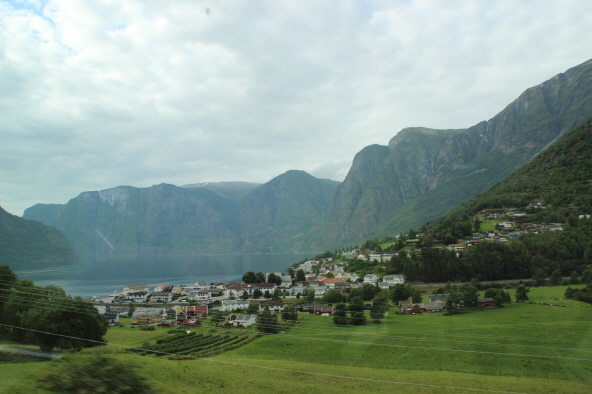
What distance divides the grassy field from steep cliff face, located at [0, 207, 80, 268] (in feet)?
376

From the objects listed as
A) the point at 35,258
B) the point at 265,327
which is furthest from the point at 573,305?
the point at 35,258

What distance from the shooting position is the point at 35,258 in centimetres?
12106

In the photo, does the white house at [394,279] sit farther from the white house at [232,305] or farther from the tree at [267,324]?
the tree at [267,324]

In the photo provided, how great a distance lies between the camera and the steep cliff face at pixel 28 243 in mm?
113438

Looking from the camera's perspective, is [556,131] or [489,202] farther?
[556,131]

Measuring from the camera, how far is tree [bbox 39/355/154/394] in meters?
5.88

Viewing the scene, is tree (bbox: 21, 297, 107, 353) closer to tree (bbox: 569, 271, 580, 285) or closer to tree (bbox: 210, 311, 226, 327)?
tree (bbox: 210, 311, 226, 327)

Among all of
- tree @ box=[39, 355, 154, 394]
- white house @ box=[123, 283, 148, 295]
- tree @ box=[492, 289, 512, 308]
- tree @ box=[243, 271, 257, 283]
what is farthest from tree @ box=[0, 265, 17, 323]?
tree @ box=[243, 271, 257, 283]

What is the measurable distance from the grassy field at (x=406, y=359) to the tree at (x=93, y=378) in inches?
26.1

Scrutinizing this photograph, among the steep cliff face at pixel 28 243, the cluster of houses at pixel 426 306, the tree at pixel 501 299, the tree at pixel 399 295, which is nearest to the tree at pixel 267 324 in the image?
the cluster of houses at pixel 426 306

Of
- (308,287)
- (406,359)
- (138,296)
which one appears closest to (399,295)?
(406,359)

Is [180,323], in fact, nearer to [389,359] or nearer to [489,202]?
[389,359]

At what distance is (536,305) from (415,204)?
5820 inches

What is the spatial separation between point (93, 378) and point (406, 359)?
15.0 m
